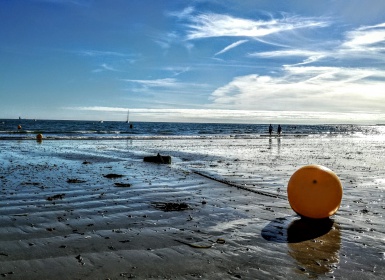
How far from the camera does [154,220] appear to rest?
22.6 feet

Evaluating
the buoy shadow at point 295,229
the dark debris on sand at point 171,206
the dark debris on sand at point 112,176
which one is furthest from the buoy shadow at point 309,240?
the dark debris on sand at point 112,176

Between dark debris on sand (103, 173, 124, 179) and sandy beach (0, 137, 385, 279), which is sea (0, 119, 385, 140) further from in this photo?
sandy beach (0, 137, 385, 279)

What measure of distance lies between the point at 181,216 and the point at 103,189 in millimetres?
3525

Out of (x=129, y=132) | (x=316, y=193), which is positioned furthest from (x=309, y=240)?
(x=129, y=132)

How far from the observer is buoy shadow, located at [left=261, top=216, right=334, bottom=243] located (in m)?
5.98

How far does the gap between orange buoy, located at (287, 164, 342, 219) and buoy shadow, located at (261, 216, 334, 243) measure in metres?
0.17

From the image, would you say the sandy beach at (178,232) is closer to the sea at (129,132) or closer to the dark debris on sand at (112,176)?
the dark debris on sand at (112,176)

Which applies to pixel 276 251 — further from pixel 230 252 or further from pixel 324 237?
pixel 324 237

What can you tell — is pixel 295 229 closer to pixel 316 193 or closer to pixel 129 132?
pixel 316 193

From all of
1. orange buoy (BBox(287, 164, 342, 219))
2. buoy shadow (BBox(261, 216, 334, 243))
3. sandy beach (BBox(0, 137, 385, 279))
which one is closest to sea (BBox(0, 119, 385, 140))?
sandy beach (BBox(0, 137, 385, 279))

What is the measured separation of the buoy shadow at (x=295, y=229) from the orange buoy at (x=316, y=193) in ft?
0.55

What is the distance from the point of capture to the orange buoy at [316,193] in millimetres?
6699

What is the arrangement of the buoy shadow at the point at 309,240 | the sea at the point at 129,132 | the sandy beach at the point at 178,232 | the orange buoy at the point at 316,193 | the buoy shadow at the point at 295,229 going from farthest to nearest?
the sea at the point at 129,132, the orange buoy at the point at 316,193, the buoy shadow at the point at 295,229, the buoy shadow at the point at 309,240, the sandy beach at the point at 178,232

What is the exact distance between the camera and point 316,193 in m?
6.70
